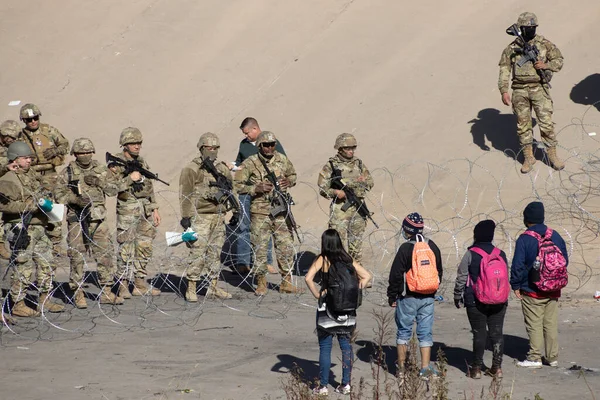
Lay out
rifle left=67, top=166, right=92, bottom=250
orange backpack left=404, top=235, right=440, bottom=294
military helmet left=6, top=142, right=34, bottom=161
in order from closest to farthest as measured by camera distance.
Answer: orange backpack left=404, top=235, right=440, bottom=294 < military helmet left=6, top=142, right=34, bottom=161 < rifle left=67, top=166, right=92, bottom=250

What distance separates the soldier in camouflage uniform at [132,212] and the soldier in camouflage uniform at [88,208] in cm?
17

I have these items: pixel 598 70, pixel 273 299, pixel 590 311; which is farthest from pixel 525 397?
pixel 598 70

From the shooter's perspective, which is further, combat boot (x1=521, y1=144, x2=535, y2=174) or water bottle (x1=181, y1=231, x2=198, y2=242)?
combat boot (x1=521, y1=144, x2=535, y2=174)

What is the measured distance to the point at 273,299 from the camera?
11.0 m

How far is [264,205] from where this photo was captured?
10992 millimetres

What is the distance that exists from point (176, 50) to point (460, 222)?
9.50 metres

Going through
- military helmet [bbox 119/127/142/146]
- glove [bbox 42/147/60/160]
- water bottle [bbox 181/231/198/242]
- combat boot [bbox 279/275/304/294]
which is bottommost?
combat boot [bbox 279/275/304/294]

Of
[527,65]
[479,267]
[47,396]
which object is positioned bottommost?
[47,396]

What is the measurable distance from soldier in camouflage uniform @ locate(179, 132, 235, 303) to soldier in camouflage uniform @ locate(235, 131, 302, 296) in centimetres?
25

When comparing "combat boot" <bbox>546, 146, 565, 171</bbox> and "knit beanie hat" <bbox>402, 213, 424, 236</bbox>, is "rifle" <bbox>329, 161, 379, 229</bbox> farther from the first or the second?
"combat boot" <bbox>546, 146, 565, 171</bbox>

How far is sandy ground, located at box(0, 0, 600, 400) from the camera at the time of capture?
8672mm

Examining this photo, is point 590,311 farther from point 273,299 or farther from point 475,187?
point 475,187

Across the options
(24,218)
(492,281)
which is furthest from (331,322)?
(24,218)

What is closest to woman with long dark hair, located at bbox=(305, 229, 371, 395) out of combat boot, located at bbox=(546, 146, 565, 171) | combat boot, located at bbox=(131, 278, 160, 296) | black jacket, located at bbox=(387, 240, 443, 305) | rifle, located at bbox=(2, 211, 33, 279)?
black jacket, located at bbox=(387, 240, 443, 305)
